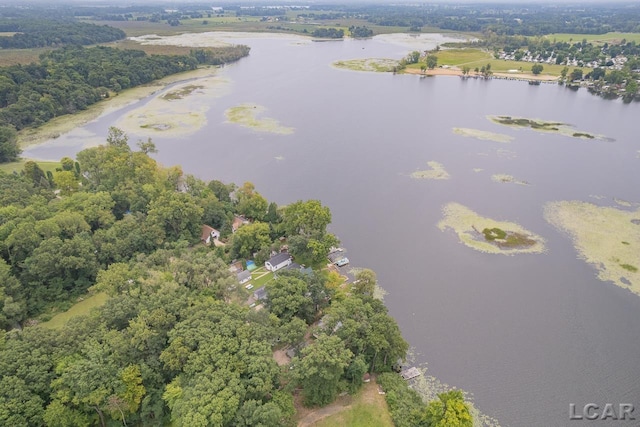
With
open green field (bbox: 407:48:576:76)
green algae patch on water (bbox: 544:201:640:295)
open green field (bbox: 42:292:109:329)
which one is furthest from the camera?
open green field (bbox: 407:48:576:76)

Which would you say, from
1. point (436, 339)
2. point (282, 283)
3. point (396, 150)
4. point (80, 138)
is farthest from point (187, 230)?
point (80, 138)

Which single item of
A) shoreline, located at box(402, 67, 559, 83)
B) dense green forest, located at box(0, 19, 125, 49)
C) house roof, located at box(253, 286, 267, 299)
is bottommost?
house roof, located at box(253, 286, 267, 299)

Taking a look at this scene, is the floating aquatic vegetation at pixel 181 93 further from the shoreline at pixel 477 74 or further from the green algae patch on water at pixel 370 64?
the shoreline at pixel 477 74

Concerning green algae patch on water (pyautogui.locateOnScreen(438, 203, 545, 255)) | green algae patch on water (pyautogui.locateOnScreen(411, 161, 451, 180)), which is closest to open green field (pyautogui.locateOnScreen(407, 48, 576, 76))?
green algae patch on water (pyautogui.locateOnScreen(411, 161, 451, 180))

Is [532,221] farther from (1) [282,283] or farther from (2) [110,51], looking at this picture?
(2) [110,51]

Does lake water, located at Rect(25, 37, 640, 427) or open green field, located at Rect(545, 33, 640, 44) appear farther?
open green field, located at Rect(545, 33, 640, 44)

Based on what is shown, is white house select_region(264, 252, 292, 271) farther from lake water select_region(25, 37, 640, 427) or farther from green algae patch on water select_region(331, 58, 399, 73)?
green algae patch on water select_region(331, 58, 399, 73)

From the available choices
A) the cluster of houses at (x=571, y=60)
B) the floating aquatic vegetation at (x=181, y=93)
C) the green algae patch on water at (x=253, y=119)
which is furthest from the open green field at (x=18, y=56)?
the cluster of houses at (x=571, y=60)
